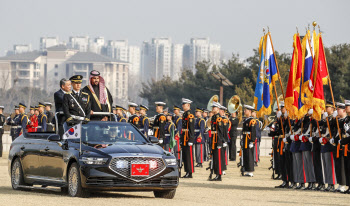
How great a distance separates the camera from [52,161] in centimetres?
1631

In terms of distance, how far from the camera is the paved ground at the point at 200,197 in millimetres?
14884

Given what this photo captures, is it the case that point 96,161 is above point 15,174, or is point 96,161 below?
above

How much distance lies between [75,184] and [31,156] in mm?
1995

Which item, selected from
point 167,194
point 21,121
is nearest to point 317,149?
point 167,194

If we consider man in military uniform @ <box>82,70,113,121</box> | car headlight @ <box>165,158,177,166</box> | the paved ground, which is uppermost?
man in military uniform @ <box>82,70,113,121</box>

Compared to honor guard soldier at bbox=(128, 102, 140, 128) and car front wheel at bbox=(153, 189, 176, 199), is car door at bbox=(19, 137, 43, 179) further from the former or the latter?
honor guard soldier at bbox=(128, 102, 140, 128)

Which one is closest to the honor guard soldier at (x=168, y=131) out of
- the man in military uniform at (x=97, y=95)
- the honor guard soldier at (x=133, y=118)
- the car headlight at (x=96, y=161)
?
the honor guard soldier at (x=133, y=118)

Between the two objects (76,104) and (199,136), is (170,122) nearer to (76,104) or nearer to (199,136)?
(199,136)

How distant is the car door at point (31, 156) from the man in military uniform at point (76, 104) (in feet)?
2.64

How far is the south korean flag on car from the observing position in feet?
51.8

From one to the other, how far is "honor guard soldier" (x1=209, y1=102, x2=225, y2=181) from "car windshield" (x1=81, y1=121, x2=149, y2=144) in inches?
229

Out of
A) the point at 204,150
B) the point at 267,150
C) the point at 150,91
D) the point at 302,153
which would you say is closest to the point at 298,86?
the point at 302,153

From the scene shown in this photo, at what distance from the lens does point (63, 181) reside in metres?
15.9

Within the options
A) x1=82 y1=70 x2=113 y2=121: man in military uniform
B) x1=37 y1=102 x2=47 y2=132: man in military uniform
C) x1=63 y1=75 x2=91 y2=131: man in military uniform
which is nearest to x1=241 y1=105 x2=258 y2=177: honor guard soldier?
x1=82 y1=70 x2=113 y2=121: man in military uniform
